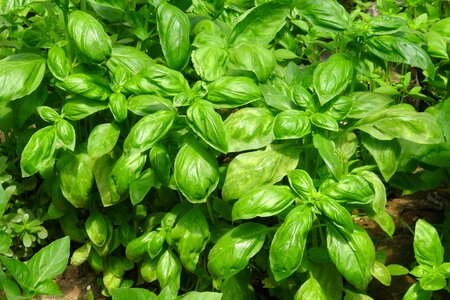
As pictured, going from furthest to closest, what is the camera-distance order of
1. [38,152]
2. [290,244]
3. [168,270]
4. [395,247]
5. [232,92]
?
[395,247] < [168,270] < [38,152] < [232,92] < [290,244]

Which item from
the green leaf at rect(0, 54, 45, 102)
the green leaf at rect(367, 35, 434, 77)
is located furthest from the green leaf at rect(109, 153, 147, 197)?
the green leaf at rect(367, 35, 434, 77)

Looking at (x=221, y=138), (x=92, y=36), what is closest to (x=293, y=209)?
(x=221, y=138)

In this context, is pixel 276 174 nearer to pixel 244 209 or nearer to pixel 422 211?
pixel 244 209

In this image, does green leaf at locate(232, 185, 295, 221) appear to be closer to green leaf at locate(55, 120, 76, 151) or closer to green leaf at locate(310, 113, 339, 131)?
green leaf at locate(310, 113, 339, 131)

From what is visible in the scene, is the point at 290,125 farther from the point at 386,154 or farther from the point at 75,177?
the point at 75,177

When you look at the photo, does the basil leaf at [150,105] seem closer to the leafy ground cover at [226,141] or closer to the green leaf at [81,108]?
the leafy ground cover at [226,141]

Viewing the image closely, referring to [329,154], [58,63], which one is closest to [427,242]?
[329,154]
